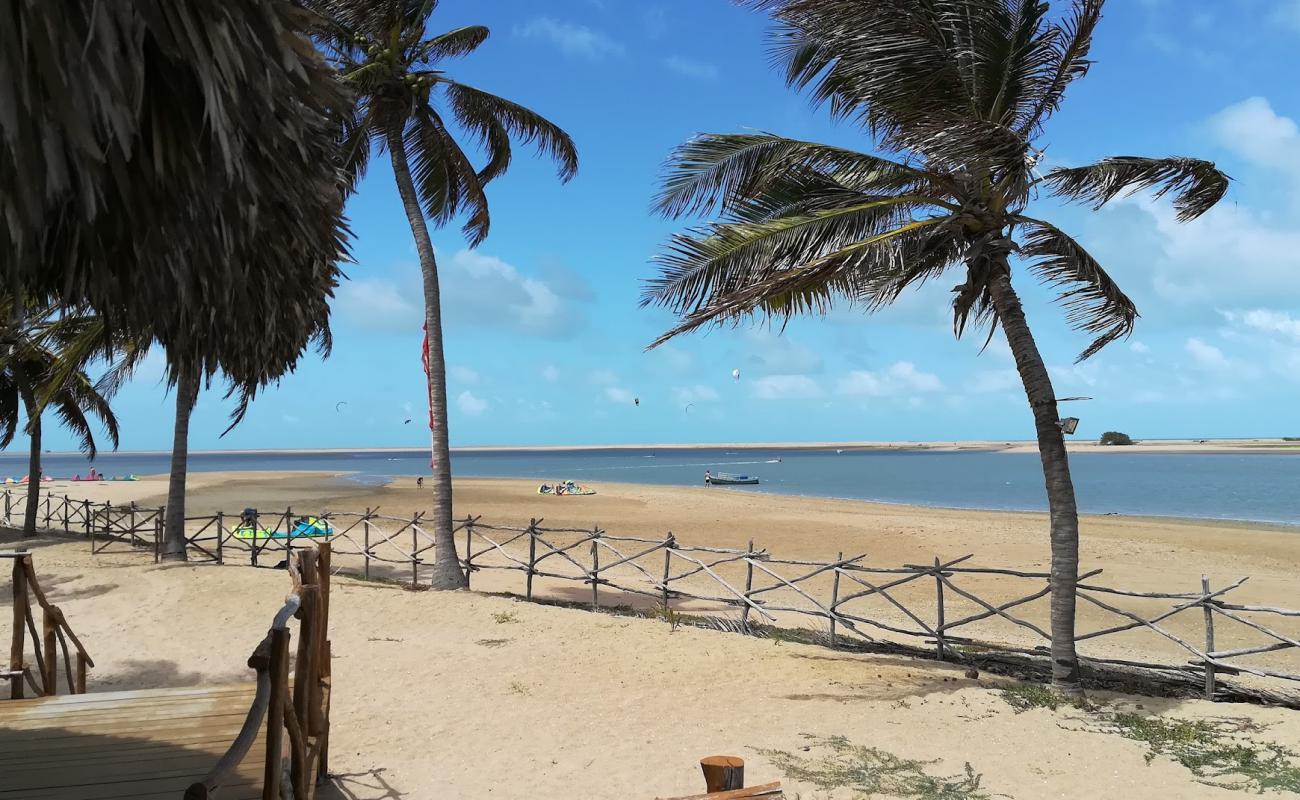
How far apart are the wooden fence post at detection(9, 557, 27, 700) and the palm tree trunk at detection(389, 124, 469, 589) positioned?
7.03 meters

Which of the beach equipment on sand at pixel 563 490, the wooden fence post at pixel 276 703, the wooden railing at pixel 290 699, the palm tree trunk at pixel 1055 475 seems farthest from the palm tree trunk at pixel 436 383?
the beach equipment on sand at pixel 563 490

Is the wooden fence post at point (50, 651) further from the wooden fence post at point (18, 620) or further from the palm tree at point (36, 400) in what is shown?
the palm tree at point (36, 400)

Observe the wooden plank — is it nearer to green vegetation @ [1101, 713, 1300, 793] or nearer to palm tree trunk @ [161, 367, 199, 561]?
green vegetation @ [1101, 713, 1300, 793]

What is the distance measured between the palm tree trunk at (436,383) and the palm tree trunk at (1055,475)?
325 inches

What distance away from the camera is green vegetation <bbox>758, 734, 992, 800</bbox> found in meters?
5.05

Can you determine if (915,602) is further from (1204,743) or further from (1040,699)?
(1204,743)

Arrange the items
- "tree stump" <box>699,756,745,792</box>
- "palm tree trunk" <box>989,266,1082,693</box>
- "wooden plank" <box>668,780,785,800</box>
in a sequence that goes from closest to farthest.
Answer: "wooden plank" <box>668,780,785,800</box> < "tree stump" <box>699,756,745,792</box> < "palm tree trunk" <box>989,266,1082,693</box>

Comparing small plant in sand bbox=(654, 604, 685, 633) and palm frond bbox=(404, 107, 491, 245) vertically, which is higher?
palm frond bbox=(404, 107, 491, 245)

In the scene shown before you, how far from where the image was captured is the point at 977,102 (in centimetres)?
704

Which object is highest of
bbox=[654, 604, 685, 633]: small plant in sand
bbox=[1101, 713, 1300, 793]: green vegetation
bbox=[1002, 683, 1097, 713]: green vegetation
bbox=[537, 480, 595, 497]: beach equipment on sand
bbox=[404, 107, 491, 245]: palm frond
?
bbox=[404, 107, 491, 245]: palm frond

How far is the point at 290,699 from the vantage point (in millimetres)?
3357

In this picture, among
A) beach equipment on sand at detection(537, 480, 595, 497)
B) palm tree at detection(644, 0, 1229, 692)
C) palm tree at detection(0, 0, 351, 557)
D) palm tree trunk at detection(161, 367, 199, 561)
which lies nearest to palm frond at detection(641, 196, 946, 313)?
A: palm tree at detection(644, 0, 1229, 692)

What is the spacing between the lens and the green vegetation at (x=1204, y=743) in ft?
17.3

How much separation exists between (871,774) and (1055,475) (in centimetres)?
343
